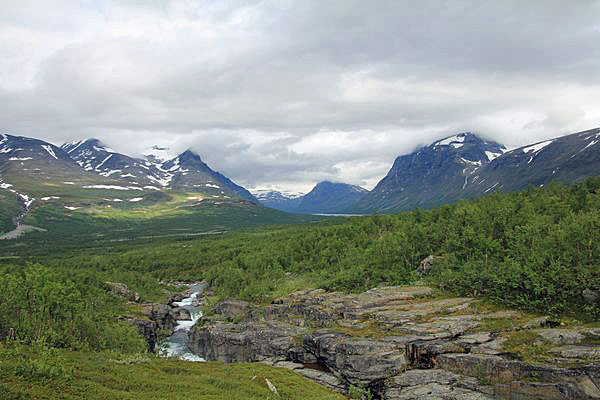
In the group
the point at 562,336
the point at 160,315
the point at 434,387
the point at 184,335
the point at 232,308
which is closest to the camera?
the point at 434,387

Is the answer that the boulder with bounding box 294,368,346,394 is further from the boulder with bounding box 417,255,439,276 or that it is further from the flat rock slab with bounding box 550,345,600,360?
the boulder with bounding box 417,255,439,276

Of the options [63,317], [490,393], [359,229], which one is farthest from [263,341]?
[359,229]

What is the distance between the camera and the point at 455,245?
7250 centimetres

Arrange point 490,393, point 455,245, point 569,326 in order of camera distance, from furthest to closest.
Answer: point 455,245 < point 569,326 < point 490,393

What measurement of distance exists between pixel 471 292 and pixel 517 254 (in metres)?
9.49

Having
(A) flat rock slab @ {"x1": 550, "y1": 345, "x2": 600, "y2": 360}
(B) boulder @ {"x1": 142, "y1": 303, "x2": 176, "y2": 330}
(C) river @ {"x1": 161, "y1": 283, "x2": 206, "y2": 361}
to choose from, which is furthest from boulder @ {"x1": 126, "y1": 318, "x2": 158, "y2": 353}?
(A) flat rock slab @ {"x1": 550, "y1": 345, "x2": 600, "y2": 360}

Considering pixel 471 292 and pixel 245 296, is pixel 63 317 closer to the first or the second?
pixel 245 296

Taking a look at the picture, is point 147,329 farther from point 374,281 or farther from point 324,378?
point 324,378

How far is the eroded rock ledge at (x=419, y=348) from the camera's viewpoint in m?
35.8

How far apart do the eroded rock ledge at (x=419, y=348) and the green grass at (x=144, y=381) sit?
638 cm

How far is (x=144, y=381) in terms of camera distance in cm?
3372

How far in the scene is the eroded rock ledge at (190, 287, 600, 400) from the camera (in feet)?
117

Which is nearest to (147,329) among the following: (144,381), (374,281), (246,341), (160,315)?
(160,315)

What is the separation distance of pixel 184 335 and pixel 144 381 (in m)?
64.3
